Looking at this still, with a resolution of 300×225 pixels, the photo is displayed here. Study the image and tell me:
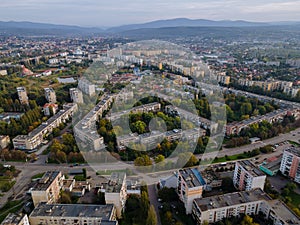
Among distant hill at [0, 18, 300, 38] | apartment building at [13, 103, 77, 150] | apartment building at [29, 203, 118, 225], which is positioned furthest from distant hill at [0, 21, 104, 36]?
apartment building at [29, 203, 118, 225]

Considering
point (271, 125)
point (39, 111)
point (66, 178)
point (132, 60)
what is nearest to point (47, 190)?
point (66, 178)

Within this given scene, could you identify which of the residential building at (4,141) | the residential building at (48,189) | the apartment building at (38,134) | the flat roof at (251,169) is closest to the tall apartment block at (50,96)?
the apartment building at (38,134)

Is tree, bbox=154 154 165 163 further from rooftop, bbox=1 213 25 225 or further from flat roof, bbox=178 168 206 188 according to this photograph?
rooftop, bbox=1 213 25 225

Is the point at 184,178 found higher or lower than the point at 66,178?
higher

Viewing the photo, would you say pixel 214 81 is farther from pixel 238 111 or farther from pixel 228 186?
pixel 228 186

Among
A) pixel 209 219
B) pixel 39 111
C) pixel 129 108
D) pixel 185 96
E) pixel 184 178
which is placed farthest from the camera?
pixel 185 96
